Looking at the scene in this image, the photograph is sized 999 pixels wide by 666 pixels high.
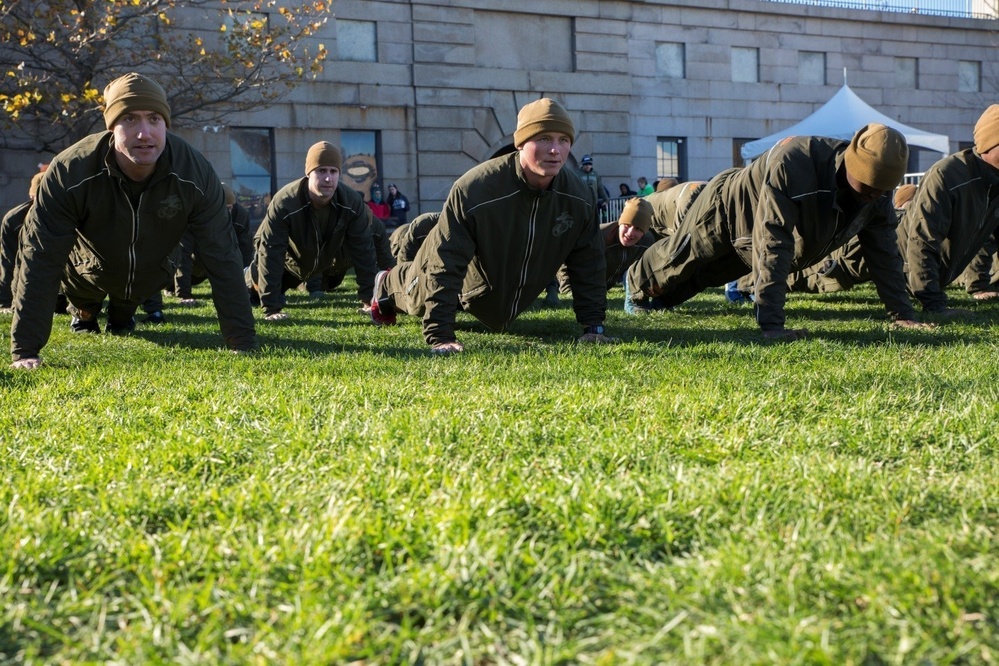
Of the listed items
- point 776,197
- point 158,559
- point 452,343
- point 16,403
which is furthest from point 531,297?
point 158,559

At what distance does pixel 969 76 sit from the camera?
36750 mm

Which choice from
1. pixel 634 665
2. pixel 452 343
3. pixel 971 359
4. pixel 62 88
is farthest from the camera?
pixel 62 88

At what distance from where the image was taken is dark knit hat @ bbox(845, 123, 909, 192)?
7007 millimetres

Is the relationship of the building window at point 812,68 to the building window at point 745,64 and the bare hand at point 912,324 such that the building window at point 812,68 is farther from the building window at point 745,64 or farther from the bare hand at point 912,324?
the bare hand at point 912,324

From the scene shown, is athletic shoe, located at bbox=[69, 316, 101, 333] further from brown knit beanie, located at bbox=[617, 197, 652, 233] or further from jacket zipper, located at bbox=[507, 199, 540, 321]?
brown knit beanie, located at bbox=[617, 197, 652, 233]

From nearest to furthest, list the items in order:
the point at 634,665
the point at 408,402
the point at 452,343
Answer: the point at 634,665
the point at 408,402
the point at 452,343

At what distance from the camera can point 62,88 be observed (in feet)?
68.8

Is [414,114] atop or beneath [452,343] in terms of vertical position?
atop

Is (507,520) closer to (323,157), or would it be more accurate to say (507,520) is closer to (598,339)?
(598,339)

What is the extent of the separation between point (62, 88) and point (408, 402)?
18936 millimetres

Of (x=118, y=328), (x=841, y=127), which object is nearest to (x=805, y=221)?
(x=118, y=328)

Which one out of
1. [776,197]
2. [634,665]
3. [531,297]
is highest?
[776,197]

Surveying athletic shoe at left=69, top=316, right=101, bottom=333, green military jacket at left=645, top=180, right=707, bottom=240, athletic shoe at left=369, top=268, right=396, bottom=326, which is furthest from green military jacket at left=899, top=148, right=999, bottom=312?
athletic shoe at left=69, top=316, right=101, bottom=333

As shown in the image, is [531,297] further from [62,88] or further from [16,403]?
[62,88]
